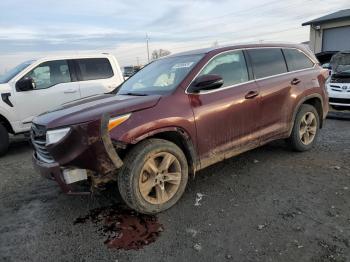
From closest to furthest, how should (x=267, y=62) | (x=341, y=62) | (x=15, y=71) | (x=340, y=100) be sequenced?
(x=267, y=62)
(x=15, y=71)
(x=340, y=100)
(x=341, y=62)

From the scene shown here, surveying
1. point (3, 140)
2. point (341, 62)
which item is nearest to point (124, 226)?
point (3, 140)

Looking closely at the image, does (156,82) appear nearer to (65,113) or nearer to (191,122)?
(191,122)

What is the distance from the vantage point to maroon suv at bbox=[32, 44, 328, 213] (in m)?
3.53

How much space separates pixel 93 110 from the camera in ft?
12.3

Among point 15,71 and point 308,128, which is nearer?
point 308,128

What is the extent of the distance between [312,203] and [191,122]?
1.61 meters

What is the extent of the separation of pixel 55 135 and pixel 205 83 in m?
1.75

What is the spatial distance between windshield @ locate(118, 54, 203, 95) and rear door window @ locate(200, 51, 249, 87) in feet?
0.67

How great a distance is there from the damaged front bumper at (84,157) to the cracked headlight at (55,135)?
0.18 ft

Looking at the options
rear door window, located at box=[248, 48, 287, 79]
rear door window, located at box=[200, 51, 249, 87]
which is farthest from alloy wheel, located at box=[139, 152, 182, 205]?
rear door window, located at box=[248, 48, 287, 79]

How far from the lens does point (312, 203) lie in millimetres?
3906

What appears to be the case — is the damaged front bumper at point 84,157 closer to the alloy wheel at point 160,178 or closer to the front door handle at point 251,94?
the alloy wheel at point 160,178

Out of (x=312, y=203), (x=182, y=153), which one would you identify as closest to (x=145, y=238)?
(x=182, y=153)

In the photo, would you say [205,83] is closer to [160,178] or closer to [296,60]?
[160,178]
